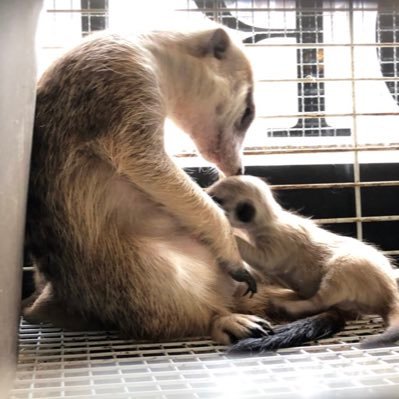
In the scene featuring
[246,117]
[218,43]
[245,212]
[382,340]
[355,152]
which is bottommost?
Result: [382,340]

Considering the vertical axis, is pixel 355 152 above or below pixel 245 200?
above

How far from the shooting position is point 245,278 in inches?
64.8

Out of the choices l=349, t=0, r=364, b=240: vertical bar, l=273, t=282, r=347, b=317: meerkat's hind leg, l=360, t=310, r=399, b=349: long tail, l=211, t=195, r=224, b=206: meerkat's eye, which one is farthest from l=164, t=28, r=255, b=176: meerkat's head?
l=360, t=310, r=399, b=349: long tail

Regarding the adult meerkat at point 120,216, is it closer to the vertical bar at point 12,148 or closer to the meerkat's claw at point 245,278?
the meerkat's claw at point 245,278

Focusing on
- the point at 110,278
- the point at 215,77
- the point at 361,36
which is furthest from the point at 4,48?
the point at 361,36

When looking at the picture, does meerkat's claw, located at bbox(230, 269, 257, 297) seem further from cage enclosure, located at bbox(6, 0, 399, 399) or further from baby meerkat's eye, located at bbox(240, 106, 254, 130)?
baby meerkat's eye, located at bbox(240, 106, 254, 130)

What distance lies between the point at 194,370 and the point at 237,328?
26cm

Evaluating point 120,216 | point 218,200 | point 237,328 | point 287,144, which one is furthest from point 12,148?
point 287,144

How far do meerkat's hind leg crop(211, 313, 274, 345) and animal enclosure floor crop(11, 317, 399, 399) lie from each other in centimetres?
3

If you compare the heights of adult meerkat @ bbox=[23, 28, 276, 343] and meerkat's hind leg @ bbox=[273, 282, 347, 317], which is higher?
adult meerkat @ bbox=[23, 28, 276, 343]

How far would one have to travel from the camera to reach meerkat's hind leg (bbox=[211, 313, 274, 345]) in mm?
1438

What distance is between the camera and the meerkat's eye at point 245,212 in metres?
1.87

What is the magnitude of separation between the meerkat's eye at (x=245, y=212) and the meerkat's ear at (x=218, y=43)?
0.39 meters

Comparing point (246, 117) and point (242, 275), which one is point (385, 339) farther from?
point (246, 117)
